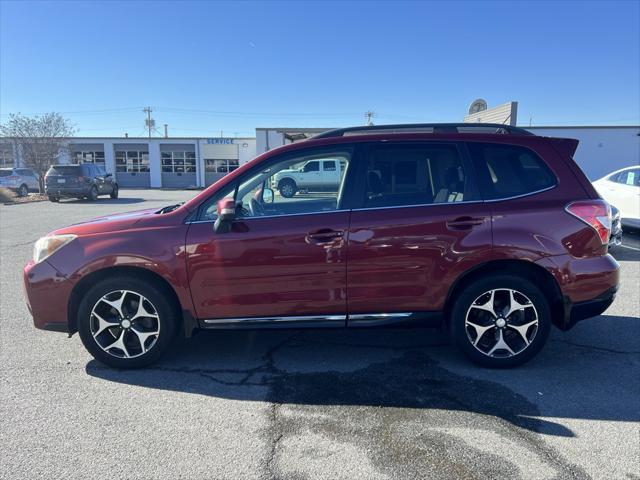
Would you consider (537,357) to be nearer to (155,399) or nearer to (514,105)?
(155,399)

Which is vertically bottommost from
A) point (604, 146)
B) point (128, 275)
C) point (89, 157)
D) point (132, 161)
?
point (128, 275)

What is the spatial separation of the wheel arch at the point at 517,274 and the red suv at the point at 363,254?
0.04ft

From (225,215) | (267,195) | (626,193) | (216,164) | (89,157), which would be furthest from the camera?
(89,157)

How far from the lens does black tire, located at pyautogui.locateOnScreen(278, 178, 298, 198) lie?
382cm

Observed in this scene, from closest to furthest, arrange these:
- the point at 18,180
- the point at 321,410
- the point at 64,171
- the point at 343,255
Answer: the point at 321,410 < the point at 343,255 < the point at 64,171 < the point at 18,180

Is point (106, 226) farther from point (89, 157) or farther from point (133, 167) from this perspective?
point (89, 157)

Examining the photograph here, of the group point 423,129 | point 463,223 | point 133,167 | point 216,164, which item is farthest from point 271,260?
point 133,167

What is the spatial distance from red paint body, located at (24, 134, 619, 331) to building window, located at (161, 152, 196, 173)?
135 ft

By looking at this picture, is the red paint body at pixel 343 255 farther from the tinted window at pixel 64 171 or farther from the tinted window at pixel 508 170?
the tinted window at pixel 64 171

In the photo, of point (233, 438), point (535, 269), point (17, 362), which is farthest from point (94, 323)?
point (535, 269)

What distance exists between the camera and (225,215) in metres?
3.38

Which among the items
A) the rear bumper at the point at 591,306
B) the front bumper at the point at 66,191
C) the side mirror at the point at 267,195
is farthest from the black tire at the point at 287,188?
the front bumper at the point at 66,191

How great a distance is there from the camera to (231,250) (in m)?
3.54

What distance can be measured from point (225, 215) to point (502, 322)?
237 cm
